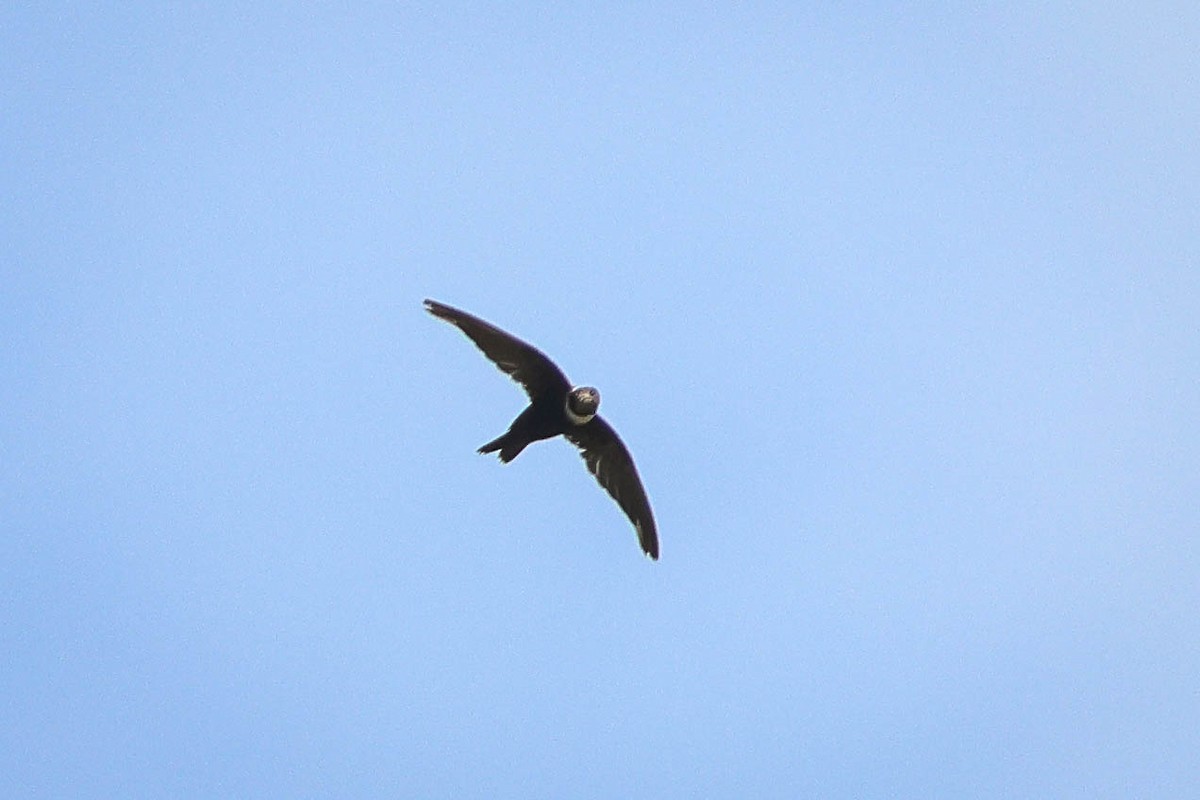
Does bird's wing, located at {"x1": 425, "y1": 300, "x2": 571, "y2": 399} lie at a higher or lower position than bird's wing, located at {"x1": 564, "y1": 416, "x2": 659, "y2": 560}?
higher

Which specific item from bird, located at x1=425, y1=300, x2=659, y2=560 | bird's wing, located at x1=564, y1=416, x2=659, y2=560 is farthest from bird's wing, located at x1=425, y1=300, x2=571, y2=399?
bird's wing, located at x1=564, y1=416, x2=659, y2=560

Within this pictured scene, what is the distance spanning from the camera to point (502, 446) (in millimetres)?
18922

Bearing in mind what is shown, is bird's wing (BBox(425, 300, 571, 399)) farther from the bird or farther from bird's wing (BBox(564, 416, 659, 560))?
bird's wing (BBox(564, 416, 659, 560))

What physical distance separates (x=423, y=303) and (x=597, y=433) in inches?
111

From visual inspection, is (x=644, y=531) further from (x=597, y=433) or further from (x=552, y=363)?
(x=552, y=363)

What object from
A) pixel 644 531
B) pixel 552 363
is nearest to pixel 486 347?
pixel 552 363

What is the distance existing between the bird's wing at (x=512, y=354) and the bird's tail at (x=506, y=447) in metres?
0.57

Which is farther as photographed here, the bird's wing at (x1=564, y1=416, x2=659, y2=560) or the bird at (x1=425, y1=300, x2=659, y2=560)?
the bird's wing at (x1=564, y1=416, x2=659, y2=560)

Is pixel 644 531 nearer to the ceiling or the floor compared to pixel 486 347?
nearer to the floor

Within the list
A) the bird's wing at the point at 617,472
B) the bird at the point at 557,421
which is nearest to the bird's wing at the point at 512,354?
the bird at the point at 557,421

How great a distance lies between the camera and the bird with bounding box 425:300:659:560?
59.9 feet

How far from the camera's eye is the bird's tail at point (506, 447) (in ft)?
61.9

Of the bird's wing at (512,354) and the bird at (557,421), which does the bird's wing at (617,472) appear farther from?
the bird's wing at (512,354)

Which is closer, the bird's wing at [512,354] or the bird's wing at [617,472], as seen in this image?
the bird's wing at [512,354]
